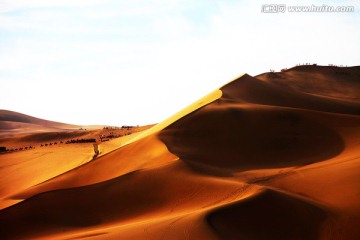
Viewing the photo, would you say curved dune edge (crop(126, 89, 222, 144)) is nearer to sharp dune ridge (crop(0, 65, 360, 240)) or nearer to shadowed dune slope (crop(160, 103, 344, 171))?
sharp dune ridge (crop(0, 65, 360, 240))

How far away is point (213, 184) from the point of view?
9617mm

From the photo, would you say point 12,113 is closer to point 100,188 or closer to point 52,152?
point 52,152

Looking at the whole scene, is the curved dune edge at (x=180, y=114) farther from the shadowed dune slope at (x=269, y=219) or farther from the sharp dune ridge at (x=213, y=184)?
the shadowed dune slope at (x=269, y=219)

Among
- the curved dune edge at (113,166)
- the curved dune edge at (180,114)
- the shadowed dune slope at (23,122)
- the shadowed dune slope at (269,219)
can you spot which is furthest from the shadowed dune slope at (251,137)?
the shadowed dune slope at (23,122)

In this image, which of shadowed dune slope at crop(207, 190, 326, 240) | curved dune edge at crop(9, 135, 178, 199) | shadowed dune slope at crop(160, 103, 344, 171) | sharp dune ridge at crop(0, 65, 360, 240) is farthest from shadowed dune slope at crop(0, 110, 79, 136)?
shadowed dune slope at crop(207, 190, 326, 240)

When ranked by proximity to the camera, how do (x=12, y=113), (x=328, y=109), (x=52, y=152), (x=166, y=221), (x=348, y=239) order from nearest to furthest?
(x=348, y=239), (x=166, y=221), (x=328, y=109), (x=52, y=152), (x=12, y=113)

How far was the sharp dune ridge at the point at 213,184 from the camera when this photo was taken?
302 inches

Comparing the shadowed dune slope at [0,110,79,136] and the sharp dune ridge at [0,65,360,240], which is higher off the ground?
the sharp dune ridge at [0,65,360,240]

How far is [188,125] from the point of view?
15.1m

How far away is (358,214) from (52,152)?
16586 millimetres

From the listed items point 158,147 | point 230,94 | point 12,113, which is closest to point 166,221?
point 158,147

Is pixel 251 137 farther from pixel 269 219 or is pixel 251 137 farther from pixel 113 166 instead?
pixel 269 219

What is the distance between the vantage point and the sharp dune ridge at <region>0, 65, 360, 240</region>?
25.2 ft

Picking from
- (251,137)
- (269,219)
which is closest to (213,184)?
(269,219)
